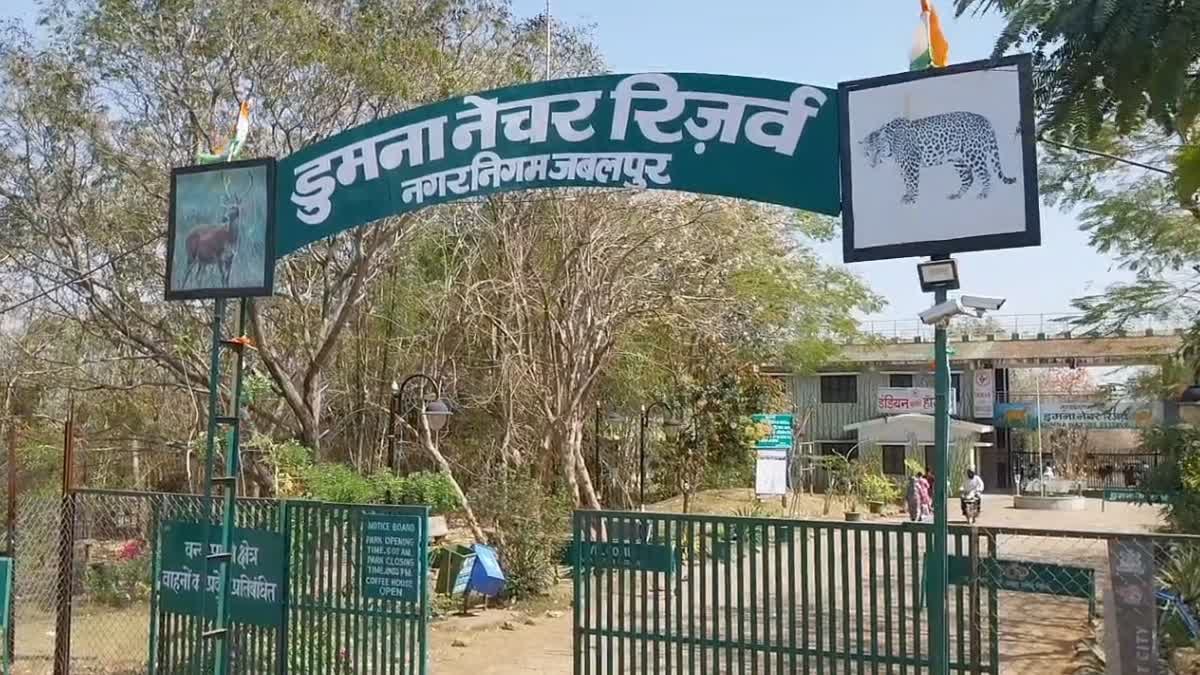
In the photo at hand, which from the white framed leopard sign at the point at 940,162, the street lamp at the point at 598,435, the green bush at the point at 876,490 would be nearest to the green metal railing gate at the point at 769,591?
the white framed leopard sign at the point at 940,162

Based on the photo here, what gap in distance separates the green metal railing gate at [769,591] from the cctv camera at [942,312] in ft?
3.42

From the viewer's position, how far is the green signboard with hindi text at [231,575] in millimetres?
7379

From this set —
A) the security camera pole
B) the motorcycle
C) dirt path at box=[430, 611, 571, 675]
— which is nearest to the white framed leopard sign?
the security camera pole

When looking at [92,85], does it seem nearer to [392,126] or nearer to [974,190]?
[392,126]

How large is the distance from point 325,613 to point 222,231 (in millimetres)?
2665

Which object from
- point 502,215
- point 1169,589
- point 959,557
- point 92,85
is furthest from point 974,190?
point 92,85

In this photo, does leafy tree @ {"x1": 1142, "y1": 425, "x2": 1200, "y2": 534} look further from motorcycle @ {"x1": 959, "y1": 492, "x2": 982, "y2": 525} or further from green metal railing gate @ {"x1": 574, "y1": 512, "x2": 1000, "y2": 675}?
motorcycle @ {"x1": 959, "y1": 492, "x2": 982, "y2": 525}

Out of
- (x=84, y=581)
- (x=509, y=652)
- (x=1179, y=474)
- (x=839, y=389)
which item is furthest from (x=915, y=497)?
(x=839, y=389)

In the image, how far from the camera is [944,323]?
216 inches

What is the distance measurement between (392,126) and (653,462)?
16.6 m

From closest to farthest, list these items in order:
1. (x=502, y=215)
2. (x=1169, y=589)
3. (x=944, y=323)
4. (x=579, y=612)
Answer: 1. (x=944, y=323)
2. (x=579, y=612)
3. (x=1169, y=589)
4. (x=502, y=215)

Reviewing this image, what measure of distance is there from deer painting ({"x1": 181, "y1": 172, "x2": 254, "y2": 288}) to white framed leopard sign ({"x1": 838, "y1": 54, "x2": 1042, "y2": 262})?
13.6 ft

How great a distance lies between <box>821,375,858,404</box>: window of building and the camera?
46031 mm

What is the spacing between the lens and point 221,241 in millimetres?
7766
